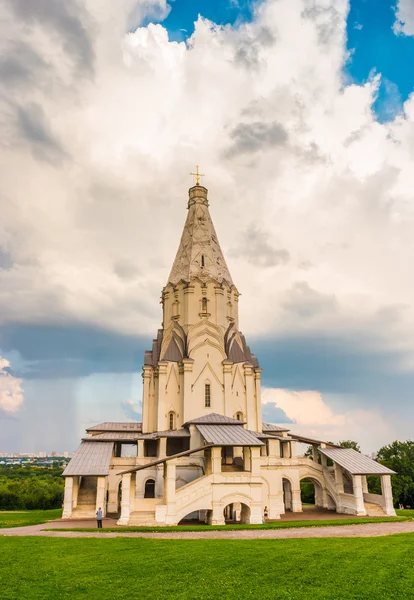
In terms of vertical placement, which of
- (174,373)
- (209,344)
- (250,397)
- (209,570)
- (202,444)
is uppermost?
(209,344)

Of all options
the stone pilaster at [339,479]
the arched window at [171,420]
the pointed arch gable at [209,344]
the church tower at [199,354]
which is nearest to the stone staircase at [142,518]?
the church tower at [199,354]

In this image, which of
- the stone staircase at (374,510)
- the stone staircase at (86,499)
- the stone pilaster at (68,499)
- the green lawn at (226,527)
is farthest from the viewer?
the stone staircase at (374,510)

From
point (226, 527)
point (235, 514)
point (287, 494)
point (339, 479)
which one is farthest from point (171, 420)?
point (226, 527)

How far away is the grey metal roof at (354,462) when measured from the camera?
27.9 meters

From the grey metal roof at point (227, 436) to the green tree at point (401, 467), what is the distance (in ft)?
58.3

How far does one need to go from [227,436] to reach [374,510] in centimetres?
1035

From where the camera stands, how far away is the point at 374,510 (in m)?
27.7

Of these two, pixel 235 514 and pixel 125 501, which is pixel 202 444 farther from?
pixel 125 501

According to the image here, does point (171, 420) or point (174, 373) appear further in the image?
point (174, 373)

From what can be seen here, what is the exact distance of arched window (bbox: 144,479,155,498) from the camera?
31875 mm

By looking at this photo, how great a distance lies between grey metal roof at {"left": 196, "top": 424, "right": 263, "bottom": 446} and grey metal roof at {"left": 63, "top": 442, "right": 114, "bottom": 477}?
617 cm

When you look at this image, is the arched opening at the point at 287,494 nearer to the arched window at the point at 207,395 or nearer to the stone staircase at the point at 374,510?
the stone staircase at the point at 374,510

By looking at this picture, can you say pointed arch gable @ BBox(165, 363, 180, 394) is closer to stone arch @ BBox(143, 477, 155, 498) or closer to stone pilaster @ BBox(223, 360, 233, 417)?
stone pilaster @ BBox(223, 360, 233, 417)

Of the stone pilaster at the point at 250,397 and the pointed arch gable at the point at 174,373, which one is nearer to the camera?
the stone pilaster at the point at 250,397
